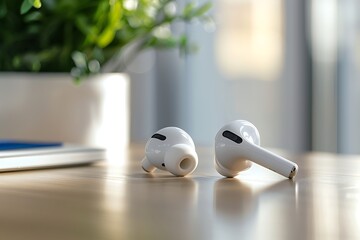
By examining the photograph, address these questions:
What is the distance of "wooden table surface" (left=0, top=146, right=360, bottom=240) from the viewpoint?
22.7 inches

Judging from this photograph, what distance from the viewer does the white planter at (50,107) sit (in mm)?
1522

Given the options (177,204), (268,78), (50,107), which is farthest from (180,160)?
(268,78)

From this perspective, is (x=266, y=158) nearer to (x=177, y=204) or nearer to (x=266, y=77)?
(x=177, y=204)

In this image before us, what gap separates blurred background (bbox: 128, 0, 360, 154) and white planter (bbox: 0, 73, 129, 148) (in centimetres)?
48

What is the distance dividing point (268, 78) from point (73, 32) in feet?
2.72

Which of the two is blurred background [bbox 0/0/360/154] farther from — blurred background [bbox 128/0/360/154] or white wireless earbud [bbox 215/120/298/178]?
white wireless earbud [bbox 215/120/298/178]

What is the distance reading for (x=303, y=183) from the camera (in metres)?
0.92

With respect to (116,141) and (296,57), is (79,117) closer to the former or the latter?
(116,141)

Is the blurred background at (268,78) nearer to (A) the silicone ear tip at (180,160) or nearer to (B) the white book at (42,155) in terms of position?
(B) the white book at (42,155)

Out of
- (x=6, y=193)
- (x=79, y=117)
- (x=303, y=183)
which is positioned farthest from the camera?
(x=79, y=117)

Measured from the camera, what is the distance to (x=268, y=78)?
7.52 ft

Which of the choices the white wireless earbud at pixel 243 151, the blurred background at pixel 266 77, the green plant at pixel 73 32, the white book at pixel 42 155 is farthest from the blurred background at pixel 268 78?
the white wireless earbud at pixel 243 151

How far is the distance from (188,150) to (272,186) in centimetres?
11

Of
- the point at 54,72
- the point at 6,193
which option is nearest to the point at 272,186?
the point at 6,193
